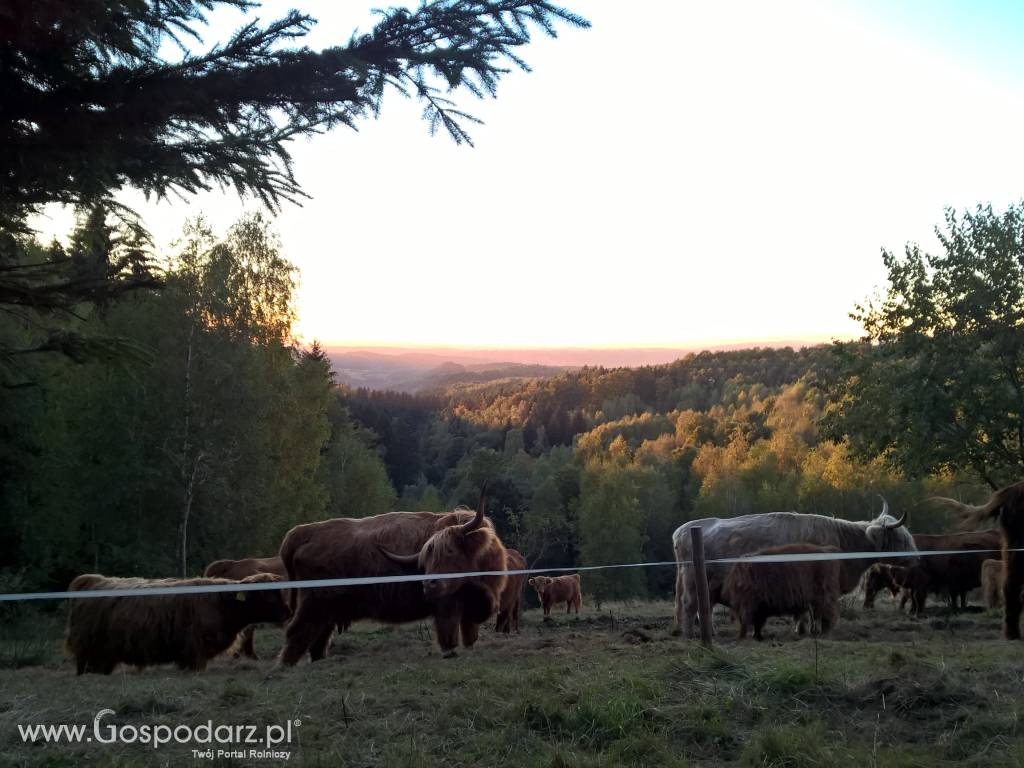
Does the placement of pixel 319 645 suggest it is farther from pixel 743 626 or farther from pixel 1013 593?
pixel 1013 593

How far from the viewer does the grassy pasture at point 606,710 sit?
13.9 ft

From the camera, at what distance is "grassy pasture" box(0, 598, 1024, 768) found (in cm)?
425

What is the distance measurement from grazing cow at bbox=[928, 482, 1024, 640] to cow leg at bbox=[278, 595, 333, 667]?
7.74 m

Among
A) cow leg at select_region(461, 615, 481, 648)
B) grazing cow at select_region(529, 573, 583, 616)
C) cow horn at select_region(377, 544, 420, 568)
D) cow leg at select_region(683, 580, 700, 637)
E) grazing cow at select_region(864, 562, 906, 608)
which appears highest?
cow horn at select_region(377, 544, 420, 568)

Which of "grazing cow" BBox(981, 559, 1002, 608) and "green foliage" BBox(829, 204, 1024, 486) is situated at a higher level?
"green foliage" BBox(829, 204, 1024, 486)

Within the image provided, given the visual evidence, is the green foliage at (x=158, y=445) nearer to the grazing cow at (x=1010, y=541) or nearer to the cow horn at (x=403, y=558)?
the cow horn at (x=403, y=558)

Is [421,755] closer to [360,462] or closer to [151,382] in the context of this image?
[151,382]

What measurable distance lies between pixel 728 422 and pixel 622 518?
151 feet

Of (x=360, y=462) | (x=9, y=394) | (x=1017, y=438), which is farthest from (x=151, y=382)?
(x=1017, y=438)

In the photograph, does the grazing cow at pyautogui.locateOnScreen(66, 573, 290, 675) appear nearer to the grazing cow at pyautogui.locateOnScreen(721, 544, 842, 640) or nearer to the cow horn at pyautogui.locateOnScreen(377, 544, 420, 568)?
the cow horn at pyautogui.locateOnScreen(377, 544, 420, 568)

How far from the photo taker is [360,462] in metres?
38.6

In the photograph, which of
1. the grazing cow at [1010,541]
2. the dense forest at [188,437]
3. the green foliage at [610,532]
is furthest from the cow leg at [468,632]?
the green foliage at [610,532]

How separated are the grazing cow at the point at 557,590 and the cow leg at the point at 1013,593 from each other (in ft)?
49.6

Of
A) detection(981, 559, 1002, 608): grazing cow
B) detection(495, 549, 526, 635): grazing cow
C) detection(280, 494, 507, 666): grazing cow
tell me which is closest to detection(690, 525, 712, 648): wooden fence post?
detection(280, 494, 507, 666): grazing cow
